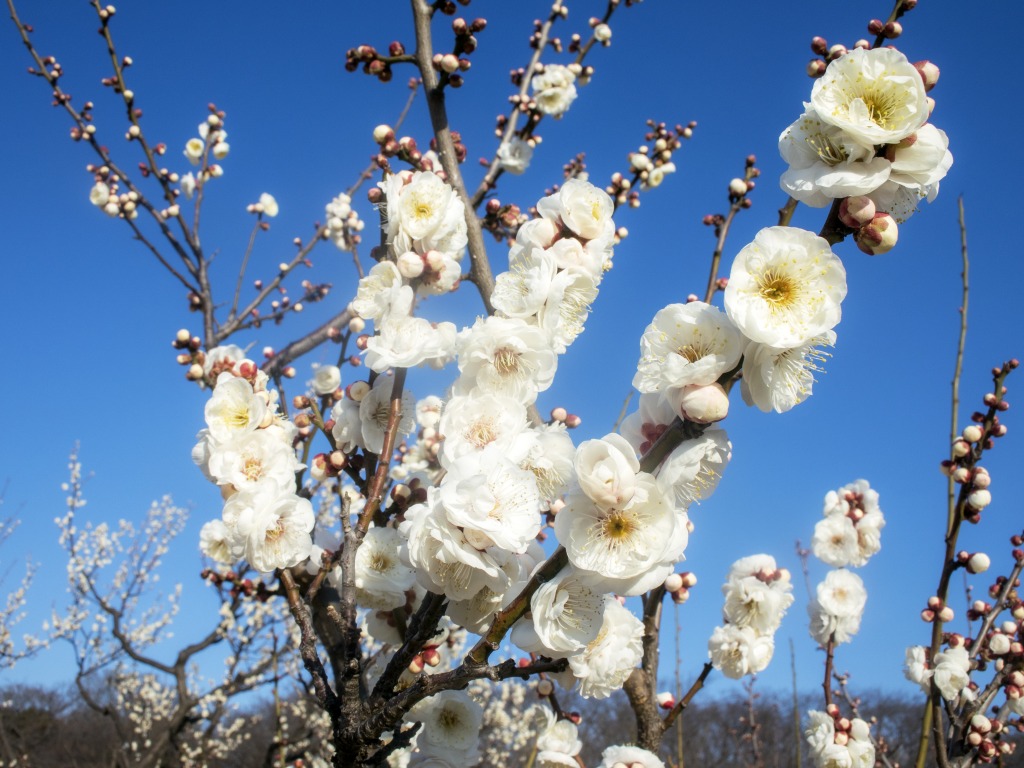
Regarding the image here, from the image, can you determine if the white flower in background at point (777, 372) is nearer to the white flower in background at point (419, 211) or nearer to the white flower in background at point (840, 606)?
the white flower in background at point (419, 211)

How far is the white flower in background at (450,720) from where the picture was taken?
5.81 ft

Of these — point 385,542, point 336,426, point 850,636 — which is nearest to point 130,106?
point 336,426

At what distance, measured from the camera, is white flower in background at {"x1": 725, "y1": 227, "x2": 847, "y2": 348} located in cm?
102

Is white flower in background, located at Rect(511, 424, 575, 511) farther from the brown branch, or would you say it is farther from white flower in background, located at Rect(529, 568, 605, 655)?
the brown branch

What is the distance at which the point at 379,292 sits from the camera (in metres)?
1.77

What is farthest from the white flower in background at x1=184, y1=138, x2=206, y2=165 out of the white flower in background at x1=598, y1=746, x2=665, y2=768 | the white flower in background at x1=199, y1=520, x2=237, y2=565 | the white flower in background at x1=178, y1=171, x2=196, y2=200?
the white flower in background at x1=598, y1=746, x2=665, y2=768

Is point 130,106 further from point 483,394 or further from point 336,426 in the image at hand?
point 483,394

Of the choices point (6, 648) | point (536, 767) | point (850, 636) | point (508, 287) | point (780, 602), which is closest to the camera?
point (508, 287)

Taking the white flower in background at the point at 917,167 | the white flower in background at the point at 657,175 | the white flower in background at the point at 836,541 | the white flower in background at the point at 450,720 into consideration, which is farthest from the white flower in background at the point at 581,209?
the white flower in background at the point at 657,175

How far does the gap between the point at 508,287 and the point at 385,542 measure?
0.72 meters


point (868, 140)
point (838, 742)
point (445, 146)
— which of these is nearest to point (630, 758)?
point (838, 742)

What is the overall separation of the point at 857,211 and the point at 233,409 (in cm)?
146

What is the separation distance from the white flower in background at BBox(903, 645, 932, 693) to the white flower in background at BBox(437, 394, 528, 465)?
93.6 inches

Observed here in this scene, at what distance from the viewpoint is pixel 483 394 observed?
4.59ft
